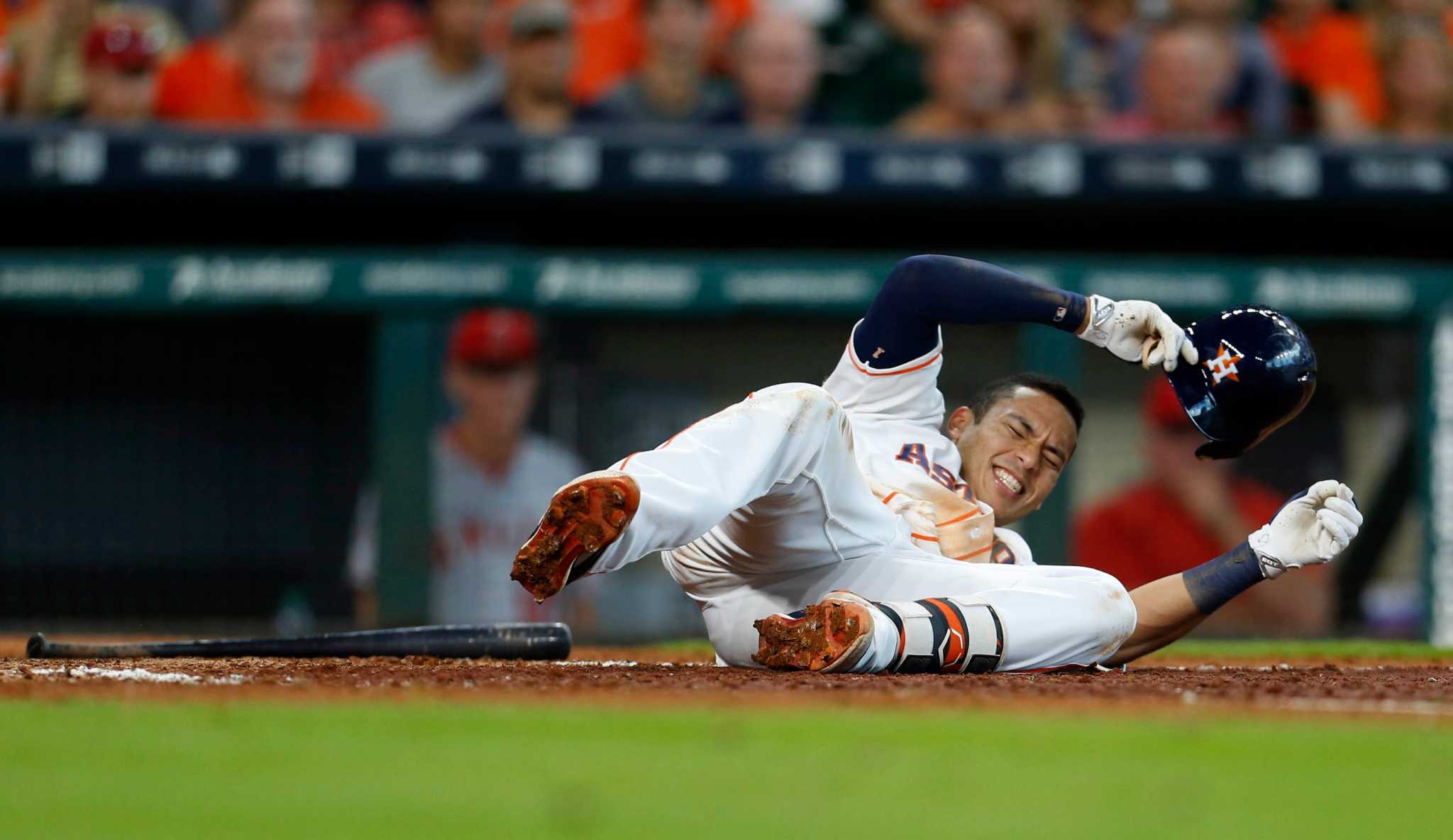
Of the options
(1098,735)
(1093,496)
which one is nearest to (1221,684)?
(1098,735)

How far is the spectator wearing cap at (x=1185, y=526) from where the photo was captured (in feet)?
20.1

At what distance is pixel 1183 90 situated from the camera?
6.64 meters

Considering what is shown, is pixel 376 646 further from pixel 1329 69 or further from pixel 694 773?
pixel 1329 69

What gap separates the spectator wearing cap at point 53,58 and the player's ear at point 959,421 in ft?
12.7

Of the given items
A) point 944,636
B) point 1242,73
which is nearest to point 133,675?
point 944,636

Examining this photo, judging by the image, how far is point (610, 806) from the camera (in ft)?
5.65

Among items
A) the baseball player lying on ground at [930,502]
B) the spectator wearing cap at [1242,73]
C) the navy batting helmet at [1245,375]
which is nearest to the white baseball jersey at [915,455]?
the baseball player lying on ground at [930,502]

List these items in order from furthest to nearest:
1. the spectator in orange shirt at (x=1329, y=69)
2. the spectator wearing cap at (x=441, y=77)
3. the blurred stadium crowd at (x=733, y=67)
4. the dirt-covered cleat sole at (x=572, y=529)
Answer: the spectator in orange shirt at (x=1329, y=69)
the spectator wearing cap at (x=441, y=77)
the blurred stadium crowd at (x=733, y=67)
the dirt-covered cleat sole at (x=572, y=529)

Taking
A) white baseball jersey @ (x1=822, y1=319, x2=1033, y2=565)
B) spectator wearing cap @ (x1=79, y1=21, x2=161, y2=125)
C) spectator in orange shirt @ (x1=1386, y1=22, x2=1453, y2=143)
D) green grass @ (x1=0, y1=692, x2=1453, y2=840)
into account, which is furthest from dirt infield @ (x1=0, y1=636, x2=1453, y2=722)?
spectator in orange shirt @ (x1=1386, y1=22, x2=1453, y2=143)

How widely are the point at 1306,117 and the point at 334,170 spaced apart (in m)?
3.79

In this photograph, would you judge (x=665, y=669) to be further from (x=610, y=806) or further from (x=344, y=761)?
(x=610, y=806)

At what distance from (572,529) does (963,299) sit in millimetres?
995

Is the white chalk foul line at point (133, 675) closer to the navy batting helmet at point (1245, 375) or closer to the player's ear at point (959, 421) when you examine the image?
the player's ear at point (959, 421)

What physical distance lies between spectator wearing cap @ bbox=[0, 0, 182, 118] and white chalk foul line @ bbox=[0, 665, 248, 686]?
3637 mm
